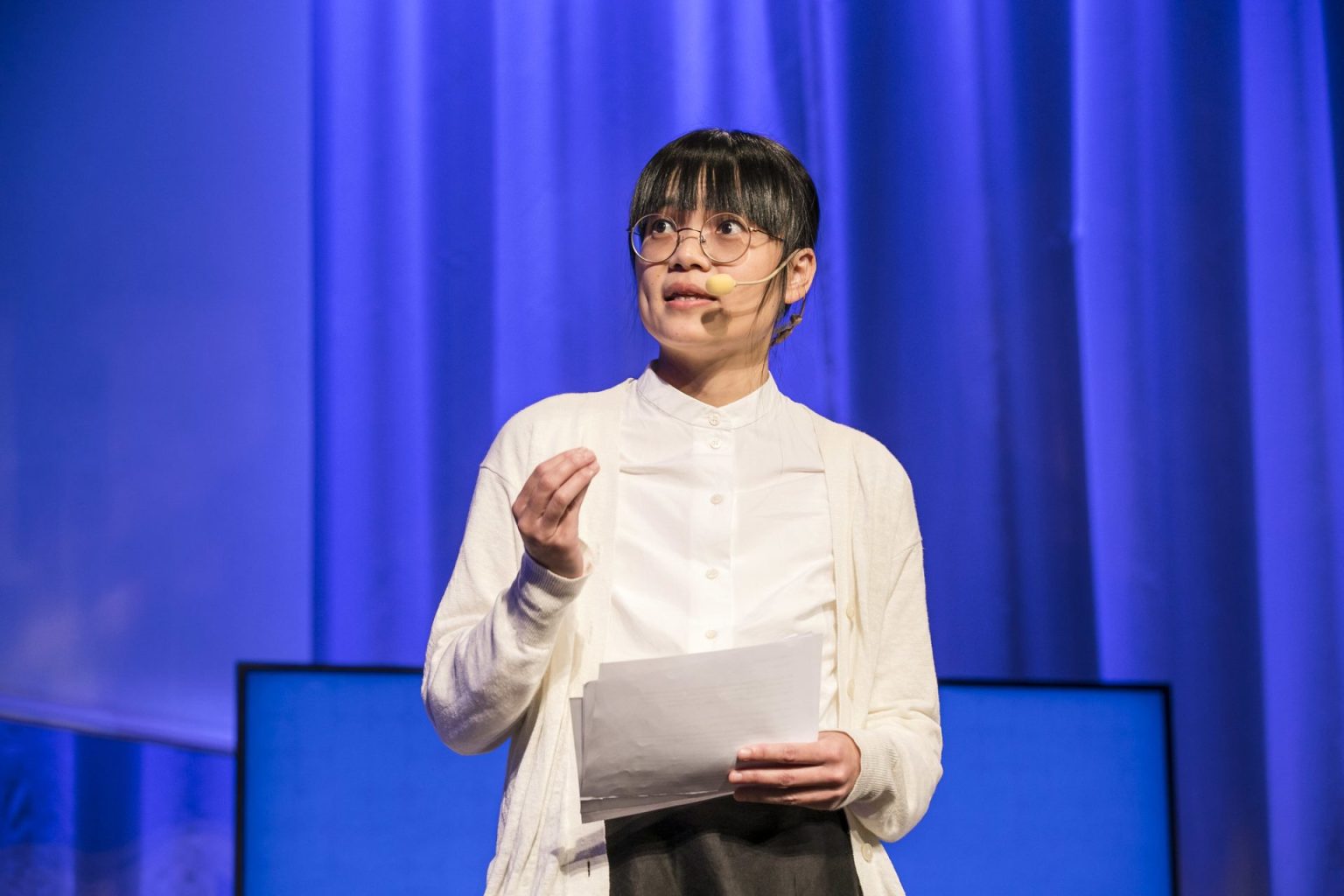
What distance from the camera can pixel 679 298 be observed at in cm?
115

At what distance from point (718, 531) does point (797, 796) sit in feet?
0.85

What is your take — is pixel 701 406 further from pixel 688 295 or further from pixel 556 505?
pixel 556 505

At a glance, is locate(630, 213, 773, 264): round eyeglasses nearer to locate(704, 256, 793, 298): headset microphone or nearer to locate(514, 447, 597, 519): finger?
locate(704, 256, 793, 298): headset microphone

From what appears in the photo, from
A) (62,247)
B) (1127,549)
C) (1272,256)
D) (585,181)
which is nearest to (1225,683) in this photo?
(1127,549)

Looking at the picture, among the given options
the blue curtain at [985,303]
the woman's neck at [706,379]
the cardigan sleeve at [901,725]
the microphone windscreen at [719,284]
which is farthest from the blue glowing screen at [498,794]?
the microphone windscreen at [719,284]

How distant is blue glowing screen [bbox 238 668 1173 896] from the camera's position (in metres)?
1.64

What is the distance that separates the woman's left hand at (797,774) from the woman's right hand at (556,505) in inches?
7.8

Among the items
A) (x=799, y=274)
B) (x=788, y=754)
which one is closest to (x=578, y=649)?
(x=788, y=754)

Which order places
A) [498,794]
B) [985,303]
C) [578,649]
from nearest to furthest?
[578,649] < [498,794] < [985,303]

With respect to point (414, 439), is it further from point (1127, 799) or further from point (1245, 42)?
point (1245, 42)

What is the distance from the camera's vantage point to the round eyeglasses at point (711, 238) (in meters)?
1.16

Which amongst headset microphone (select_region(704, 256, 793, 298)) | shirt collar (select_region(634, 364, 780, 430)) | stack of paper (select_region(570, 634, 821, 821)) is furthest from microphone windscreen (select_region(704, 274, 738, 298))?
stack of paper (select_region(570, 634, 821, 821))

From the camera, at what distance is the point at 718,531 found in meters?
1.09

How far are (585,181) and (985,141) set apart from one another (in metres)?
0.65
